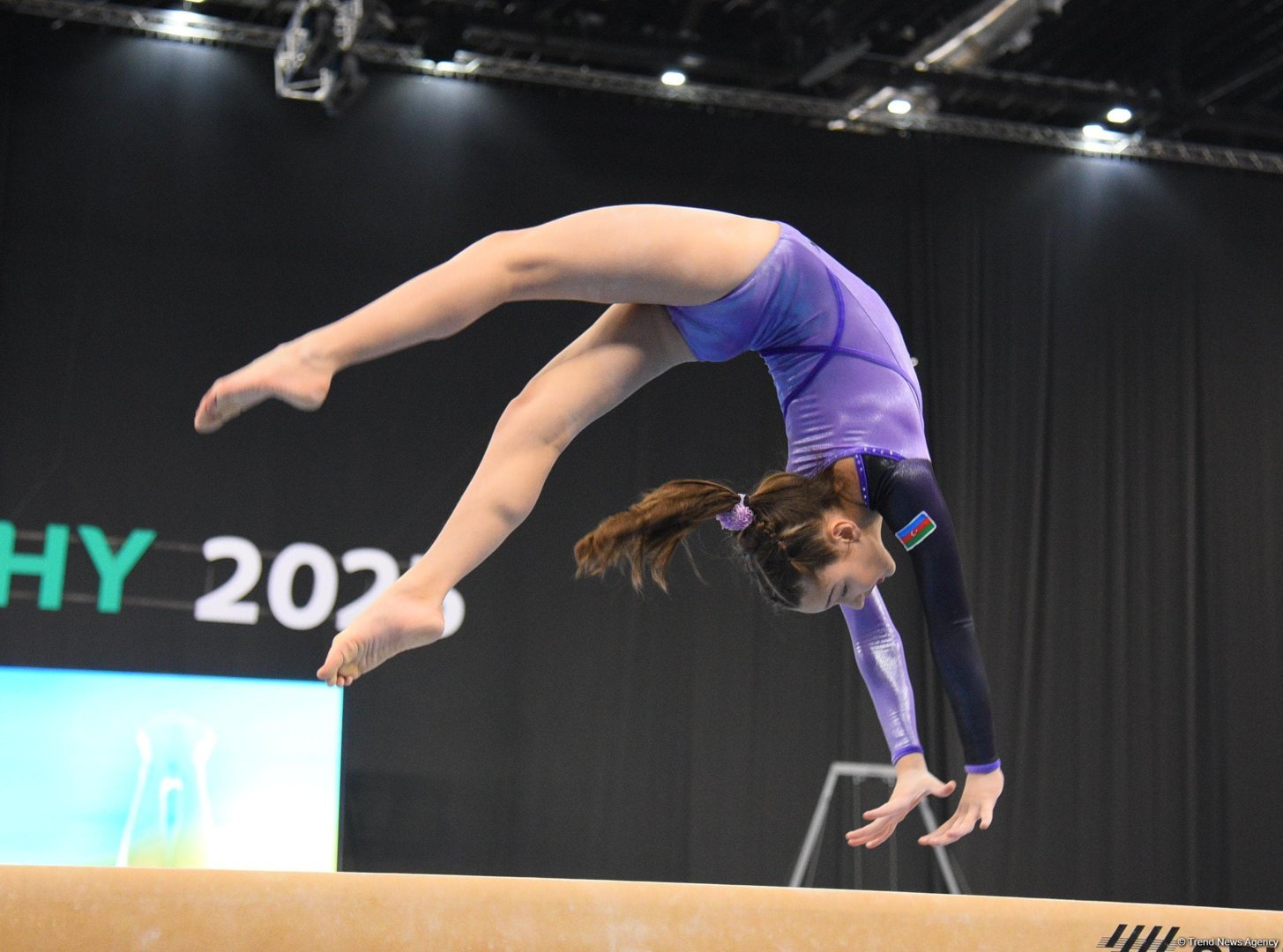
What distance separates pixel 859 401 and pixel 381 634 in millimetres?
1018

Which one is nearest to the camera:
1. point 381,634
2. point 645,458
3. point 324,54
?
point 381,634

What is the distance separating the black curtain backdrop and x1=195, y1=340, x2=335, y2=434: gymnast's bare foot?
405 centimetres

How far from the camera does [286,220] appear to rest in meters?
6.60

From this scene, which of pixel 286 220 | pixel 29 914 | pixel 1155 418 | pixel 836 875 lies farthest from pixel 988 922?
pixel 1155 418

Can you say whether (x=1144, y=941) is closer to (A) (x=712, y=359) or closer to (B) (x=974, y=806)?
(B) (x=974, y=806)

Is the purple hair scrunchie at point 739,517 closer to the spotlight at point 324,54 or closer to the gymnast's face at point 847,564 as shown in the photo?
the gymnast's face at point 847,564

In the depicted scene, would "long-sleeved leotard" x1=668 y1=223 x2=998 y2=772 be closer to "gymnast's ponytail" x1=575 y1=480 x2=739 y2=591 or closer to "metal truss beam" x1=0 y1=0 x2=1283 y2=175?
"gymnast's ponytail" x1=575 y1=480 x2=739 y2=591

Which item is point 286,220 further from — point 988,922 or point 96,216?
point 988,922

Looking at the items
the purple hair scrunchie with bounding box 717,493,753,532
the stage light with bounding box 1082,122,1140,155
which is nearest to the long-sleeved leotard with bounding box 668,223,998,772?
the purple hair scrunchie with bounding box 717,493,753,532

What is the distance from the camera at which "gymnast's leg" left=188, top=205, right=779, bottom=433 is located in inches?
92.6

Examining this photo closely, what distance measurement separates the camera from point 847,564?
2740 mm

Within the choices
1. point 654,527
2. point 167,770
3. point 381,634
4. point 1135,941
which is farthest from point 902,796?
point 167,770

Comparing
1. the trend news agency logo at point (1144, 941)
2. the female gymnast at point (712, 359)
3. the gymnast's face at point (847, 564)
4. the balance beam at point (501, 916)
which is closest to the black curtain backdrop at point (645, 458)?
the female gymnast at point (712, 359)

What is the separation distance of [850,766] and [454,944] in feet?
16.1
